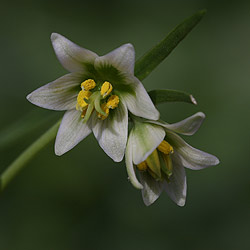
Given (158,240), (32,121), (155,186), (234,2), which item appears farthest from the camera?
(234,2)

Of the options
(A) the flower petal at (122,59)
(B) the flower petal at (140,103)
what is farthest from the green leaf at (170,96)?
(A) the flower petal at (122,59)

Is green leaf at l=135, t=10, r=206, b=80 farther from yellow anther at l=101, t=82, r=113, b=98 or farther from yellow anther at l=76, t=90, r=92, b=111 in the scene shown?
yellow anther at l=76, t=90, r=92, b=111

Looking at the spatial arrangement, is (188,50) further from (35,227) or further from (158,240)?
(35,227)

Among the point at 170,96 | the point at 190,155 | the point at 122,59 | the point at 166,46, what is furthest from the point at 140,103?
the point at 190,155

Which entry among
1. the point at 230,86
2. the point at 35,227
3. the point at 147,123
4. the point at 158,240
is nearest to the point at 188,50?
the point at 230,86

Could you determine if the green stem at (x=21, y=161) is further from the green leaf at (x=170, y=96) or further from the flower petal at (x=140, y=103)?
the green leaf at (x=170, y=96)

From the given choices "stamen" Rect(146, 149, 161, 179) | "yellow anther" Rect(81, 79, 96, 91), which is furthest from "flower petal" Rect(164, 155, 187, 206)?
"yellow anther" Rect(81, 79, 96, 91)

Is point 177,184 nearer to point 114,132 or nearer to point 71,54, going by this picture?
point 114,132
